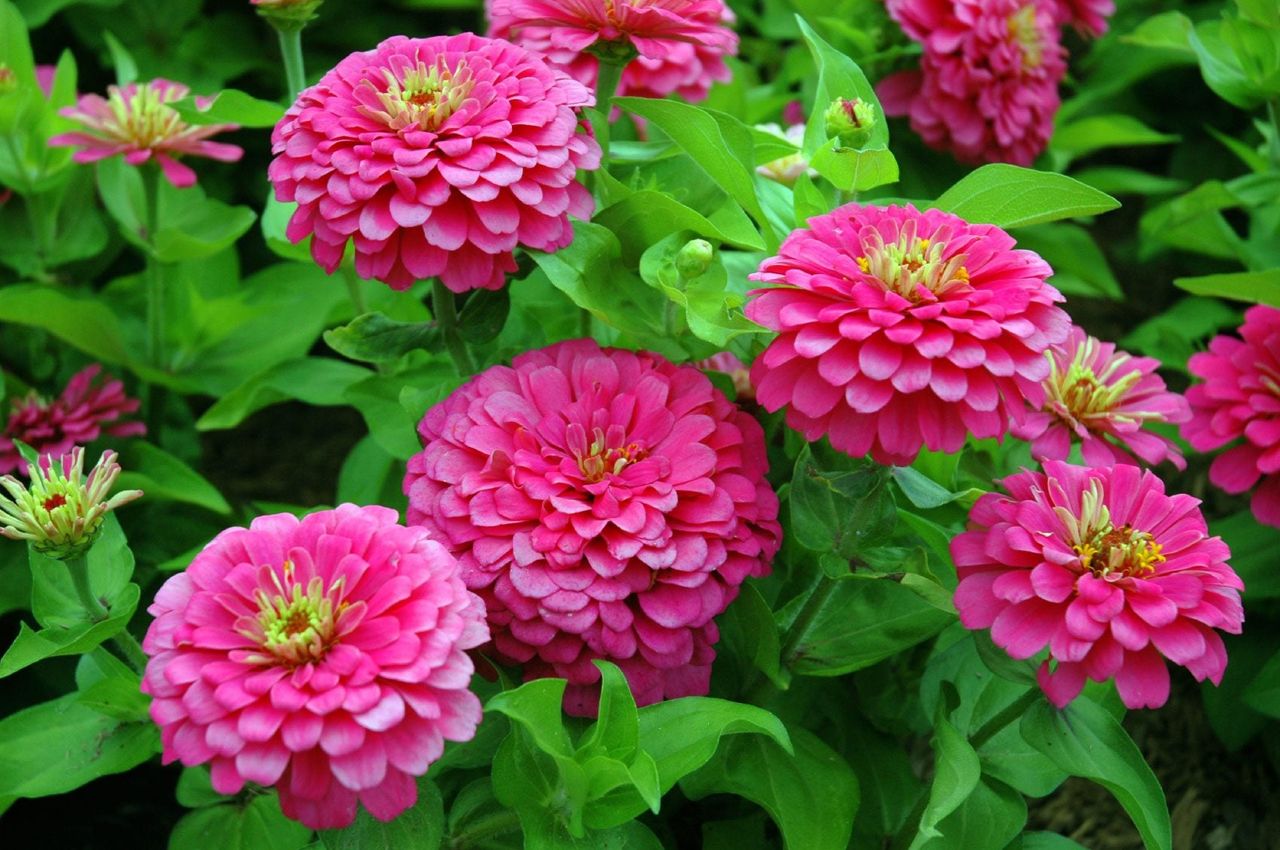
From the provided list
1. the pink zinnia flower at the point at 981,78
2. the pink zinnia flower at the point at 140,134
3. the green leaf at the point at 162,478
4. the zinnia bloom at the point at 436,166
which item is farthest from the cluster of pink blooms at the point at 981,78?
the green leaf at the point at 162,478

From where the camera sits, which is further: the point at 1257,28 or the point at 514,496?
the point at 1257,28

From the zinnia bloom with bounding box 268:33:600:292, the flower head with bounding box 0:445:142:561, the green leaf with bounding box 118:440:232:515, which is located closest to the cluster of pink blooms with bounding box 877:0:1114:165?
the zinnia bloom with bounding box 268:33:600:292

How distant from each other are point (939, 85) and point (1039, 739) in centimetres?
86

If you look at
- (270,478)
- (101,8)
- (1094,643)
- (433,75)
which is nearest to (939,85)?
(433,75)

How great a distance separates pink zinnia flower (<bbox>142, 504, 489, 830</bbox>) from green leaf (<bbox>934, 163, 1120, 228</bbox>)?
0.48m

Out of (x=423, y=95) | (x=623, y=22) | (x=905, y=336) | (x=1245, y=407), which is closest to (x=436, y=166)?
(x=423, y=95)

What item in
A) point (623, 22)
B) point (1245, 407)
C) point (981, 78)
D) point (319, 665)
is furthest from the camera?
point (981, 78)

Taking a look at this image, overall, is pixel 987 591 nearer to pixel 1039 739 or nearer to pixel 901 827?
pixel 1039 739

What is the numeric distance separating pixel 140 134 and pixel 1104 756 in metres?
1.08

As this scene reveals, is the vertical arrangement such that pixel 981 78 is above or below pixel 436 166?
below

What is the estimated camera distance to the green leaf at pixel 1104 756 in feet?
2.89

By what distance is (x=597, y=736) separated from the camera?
33.3 inches

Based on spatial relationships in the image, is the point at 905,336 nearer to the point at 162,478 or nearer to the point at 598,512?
the point at 598,512

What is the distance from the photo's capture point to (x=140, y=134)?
4.30 ft
